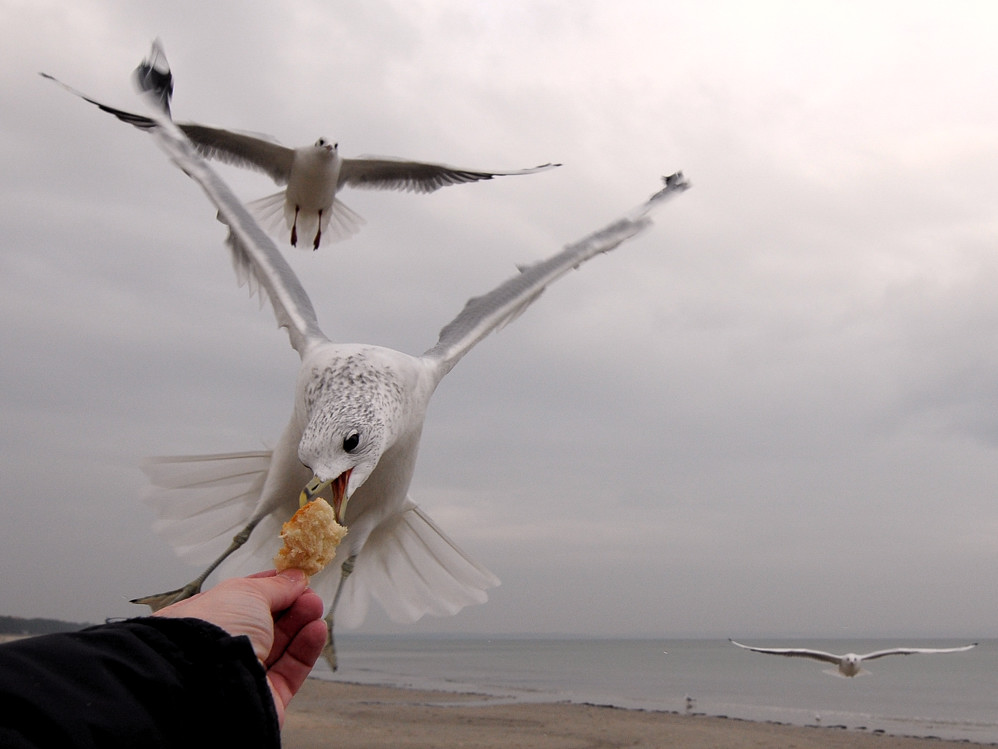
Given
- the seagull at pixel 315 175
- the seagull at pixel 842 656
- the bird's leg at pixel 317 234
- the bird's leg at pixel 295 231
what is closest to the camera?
the bird's leg at pixel 317 234

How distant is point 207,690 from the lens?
0.95 meters

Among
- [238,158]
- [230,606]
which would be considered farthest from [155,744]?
[238,158]

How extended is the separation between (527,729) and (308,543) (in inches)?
554

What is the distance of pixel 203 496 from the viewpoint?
3.76 meters

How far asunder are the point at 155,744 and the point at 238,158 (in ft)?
21.3

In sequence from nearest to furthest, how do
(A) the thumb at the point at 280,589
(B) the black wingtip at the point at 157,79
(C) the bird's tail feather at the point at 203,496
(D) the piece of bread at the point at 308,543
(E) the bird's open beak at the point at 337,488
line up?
(A) the thumb at the point at 280,589 → (D) the piece of bread at the point at 308,543 → (E) the bird's open beak at the point at 337,488 → (C) the bird's tail feather at the point at 203,496 → (B) the black wingtip at the point at 157,79

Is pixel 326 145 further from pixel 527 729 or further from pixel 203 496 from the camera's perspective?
pixel 527 729

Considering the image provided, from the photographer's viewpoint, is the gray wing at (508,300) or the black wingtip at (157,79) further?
the black wingtip at (157,79)

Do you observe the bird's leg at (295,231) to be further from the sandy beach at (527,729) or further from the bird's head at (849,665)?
the bird's head at (849,665)

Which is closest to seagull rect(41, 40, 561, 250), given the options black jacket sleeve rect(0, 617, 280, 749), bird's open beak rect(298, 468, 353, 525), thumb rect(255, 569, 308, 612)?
bird's open beak rect(298, 468, 353, 525)

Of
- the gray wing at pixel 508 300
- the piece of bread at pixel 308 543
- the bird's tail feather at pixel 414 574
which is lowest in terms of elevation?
the piece of bread at pixel 308 543

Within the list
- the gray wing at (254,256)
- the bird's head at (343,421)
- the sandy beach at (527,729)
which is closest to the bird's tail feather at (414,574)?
the gray wing at (254,256)

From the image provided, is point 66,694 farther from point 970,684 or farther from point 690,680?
point 970,684

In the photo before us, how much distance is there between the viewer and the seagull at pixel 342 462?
262 centimetres
